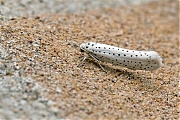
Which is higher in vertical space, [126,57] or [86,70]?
[126,57]

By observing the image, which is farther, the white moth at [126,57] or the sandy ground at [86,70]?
the white moth at [126,57]

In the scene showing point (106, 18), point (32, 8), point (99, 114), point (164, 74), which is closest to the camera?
point (99, 114)

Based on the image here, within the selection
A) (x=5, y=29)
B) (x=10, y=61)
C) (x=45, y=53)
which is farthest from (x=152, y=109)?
(x=5, y=29)

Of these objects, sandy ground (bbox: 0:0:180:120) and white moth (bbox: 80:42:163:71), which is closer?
sandy ground (bbox: 0:0:180:120)

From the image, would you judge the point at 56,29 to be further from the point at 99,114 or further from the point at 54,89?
the point at 99,114
